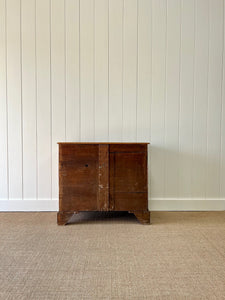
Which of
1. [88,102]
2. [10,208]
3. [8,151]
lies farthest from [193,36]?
[10,208]

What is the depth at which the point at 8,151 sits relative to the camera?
2623 mm

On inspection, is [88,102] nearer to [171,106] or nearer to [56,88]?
[56,88]

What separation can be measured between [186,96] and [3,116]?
5.95 feet

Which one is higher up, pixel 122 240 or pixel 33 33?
pixel 33 33

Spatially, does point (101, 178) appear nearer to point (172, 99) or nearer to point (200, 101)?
point (172, 99)

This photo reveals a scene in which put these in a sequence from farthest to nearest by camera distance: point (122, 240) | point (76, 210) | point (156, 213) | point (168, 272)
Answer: point (156, 213)
point (76, 210)
point (122, 240)
point (168, 272)

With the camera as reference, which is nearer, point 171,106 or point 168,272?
point 168,272

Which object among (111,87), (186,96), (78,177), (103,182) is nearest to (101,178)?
(103,182)

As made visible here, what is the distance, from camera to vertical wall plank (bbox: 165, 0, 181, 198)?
2.58 m

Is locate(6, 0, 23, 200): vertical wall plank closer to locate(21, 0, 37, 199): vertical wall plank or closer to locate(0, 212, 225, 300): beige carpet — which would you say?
locate(21, 0, 37, 199): vertical wall plank

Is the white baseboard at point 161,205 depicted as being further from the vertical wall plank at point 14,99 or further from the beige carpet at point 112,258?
the beige carpet at point 112,258

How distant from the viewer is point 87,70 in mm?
2594

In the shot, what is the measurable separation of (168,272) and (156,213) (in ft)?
3.76

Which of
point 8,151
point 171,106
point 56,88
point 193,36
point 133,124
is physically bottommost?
point 8,151
